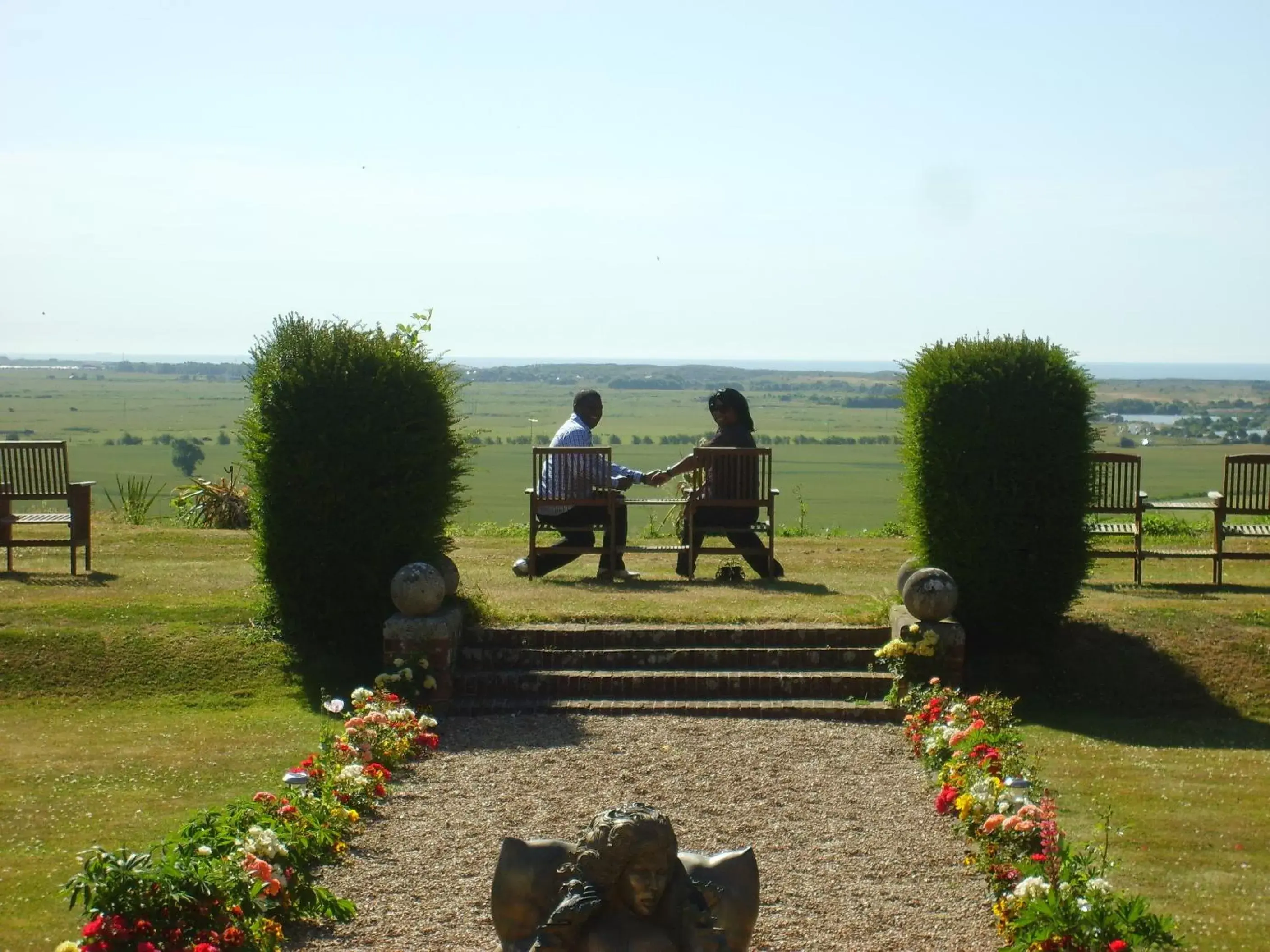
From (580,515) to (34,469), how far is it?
566 centimetres

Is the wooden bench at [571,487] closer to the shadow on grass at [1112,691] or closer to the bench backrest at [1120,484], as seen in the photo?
the shadow on grass at [1112,691]

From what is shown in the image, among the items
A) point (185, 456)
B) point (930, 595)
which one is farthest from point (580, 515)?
point (185, 456)

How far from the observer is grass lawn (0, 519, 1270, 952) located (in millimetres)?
7625

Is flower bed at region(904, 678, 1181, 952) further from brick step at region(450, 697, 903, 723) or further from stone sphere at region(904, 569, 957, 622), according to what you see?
stone sphere at region(904, 569, 957, 622)

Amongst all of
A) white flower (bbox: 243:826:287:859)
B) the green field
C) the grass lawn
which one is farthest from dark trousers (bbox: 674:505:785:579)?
white flower (bbox: 243:826:287:859)

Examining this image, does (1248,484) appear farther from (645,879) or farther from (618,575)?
(645,879)

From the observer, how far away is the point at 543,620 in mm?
11977

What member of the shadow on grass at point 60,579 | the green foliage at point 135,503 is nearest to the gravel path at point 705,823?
the shadow on grass at point 60,579

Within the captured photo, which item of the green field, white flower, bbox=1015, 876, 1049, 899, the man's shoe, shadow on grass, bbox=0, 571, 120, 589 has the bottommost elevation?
the green field

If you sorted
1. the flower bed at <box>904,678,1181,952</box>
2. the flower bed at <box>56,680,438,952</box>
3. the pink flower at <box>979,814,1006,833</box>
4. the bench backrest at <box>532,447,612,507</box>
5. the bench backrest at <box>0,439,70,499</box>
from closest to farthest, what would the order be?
the flower bed at <box>56,680,438,952</box>, the flower bed at <box>904,678,1181,952</box>, the pink flower at <box>979,814,1006,833</box>, the bench backrest at <box>532,447,612,507</box>, the bench backrest at <box>0,439,70,499</box>

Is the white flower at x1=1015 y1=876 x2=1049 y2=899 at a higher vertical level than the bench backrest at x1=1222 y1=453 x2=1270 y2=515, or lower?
lower

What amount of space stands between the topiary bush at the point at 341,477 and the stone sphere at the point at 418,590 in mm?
639

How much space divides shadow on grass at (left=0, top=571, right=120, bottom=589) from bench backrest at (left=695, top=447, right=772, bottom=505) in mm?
5790

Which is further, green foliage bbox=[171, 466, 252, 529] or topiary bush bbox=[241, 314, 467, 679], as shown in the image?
green foliage bbox=[171, 466, 252, 529]
